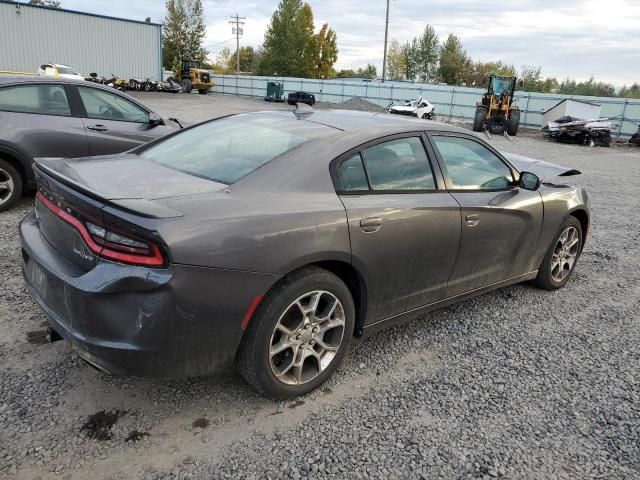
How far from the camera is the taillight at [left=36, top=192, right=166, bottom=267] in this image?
2182 millimetres

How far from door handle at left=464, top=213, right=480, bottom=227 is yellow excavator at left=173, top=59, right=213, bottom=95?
44.2 m

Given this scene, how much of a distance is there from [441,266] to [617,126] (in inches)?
1129

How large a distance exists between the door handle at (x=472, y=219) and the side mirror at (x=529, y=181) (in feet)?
2.19

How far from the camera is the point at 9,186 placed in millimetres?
5738

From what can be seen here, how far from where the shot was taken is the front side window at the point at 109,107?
20.6 ft

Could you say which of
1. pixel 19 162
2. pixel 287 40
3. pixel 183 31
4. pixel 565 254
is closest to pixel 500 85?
pixel 565 254

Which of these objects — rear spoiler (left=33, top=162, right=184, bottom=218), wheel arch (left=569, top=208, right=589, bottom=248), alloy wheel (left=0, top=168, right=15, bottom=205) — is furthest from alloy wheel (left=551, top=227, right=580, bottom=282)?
alloy wheel (left=0, top=168, right=15, bottom=205)

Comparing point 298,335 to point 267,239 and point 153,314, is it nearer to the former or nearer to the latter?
point 267,239

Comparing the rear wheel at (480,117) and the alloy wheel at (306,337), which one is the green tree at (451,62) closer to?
the rear wheel at (480,117)

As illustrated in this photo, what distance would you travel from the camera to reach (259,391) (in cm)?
269

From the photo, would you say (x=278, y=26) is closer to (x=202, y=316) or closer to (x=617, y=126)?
(x=617, y=126)

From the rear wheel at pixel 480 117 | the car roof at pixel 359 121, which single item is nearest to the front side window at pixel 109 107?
the car roof at pixel 359 121

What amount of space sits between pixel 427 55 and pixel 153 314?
8384 centimetres

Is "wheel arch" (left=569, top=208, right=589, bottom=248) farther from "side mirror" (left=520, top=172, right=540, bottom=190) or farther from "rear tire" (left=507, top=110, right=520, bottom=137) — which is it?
"rear tire" (left=507, top=110, right=520, bottom=137)
